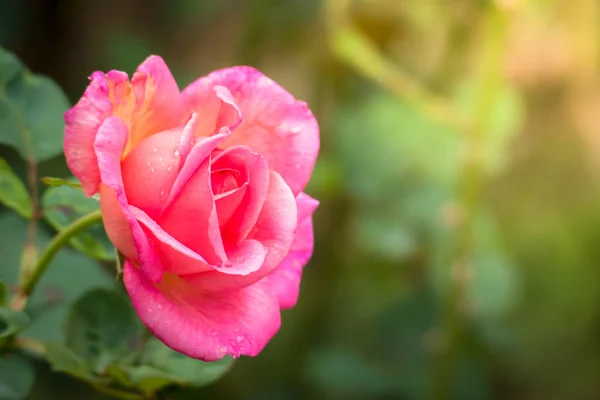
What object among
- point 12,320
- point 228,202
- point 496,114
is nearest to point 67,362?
point 12,320

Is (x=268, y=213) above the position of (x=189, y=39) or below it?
above

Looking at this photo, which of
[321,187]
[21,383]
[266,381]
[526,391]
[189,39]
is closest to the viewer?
[21,383]

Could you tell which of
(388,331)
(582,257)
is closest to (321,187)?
(388,331)

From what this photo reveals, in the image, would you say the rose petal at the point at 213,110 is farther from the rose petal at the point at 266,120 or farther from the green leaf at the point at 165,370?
the green leaf at the point at 165,370

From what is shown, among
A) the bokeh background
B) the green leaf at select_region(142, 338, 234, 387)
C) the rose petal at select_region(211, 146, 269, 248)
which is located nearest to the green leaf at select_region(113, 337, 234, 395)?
the green leaf at select_region(142, 338, 234, 387)

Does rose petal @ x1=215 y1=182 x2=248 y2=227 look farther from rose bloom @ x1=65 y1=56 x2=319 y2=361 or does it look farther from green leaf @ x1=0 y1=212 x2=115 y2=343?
green leaf @ x1=0 y1=212 x2=115 y2=343

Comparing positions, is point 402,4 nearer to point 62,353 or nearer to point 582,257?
point 582,257

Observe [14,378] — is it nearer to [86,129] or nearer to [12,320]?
[12,320]

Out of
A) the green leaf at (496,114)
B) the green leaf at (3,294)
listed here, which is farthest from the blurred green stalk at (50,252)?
the green leaf at (496,114)
